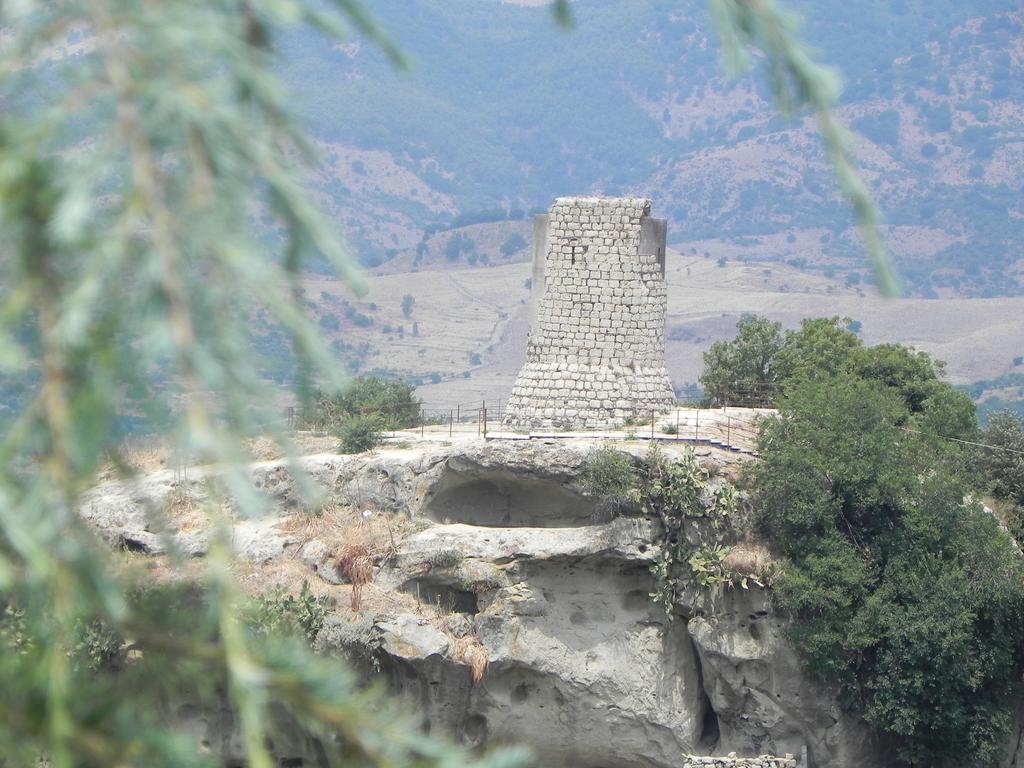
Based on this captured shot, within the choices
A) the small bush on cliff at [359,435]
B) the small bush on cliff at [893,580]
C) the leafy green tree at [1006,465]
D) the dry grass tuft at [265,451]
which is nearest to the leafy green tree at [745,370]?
the leafy green tree at [1006,465]

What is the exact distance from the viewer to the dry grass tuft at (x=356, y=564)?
2638cm

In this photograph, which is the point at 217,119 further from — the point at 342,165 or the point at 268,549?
the point at 342,165

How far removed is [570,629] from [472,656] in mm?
1873

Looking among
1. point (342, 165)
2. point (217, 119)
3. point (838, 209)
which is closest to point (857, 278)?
point (838, 209)

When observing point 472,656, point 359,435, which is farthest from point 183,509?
point 472,656

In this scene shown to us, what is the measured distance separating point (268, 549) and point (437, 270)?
134 metres

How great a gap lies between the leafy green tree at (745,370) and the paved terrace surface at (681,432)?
1.78m

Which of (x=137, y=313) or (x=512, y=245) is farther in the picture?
(x=512, y=245)

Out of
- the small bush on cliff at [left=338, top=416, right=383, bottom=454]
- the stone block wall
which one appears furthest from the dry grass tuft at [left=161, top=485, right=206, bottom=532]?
the stone block wall

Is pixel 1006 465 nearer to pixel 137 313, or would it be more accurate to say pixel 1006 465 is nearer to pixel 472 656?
pixel 472 656

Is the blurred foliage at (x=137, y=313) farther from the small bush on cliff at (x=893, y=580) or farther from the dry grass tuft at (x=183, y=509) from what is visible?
the small bush on cliff at (x=893, y=580)

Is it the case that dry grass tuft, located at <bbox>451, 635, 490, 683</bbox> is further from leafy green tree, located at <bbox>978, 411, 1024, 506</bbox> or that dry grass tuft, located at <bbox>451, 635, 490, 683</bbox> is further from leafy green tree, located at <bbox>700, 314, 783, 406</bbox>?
leafy green tree, located at <bbox>978, 411, 1024, 506</bbox>

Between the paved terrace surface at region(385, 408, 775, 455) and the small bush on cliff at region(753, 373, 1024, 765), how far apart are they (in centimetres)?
104

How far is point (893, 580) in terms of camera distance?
2636 cm
